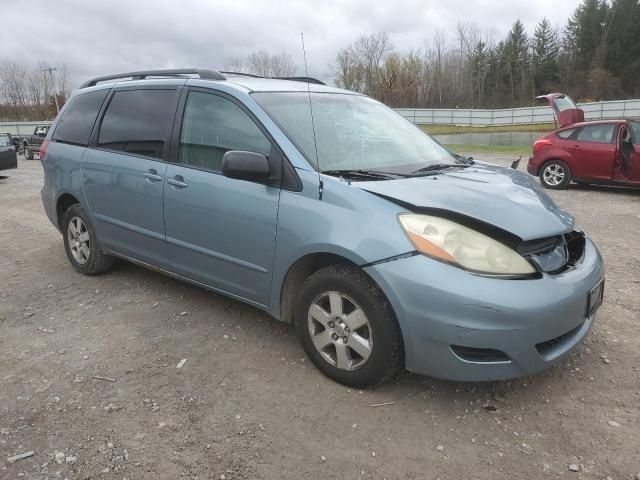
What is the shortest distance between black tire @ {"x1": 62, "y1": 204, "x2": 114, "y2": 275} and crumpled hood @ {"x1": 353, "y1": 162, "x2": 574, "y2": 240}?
2959 mm

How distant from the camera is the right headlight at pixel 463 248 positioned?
8.63ft

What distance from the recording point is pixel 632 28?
65.3 metres

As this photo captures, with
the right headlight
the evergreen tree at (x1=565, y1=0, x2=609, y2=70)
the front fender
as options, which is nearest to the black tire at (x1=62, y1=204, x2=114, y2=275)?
the front fender

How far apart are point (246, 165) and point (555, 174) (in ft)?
30.6

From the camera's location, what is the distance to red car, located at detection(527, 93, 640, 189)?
969cm

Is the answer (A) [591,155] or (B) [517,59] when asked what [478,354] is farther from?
(B) [517,59]

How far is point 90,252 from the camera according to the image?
494cm

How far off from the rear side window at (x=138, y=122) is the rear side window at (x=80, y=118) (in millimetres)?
220

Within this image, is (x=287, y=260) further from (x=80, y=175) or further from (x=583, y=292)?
(x=80, y=175)

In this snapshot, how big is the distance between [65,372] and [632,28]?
78.6 metres

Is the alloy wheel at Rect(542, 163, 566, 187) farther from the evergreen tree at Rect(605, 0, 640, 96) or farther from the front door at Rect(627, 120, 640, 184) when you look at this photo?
the evergreen tree at Rect(605, 0, 640, 96)

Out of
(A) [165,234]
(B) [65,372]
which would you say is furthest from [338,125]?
(B) [65,372]

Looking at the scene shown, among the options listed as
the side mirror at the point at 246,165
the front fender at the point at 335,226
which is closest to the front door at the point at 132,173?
the side mirror at the point at 246,165

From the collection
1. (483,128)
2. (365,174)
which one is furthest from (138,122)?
(483,128)
